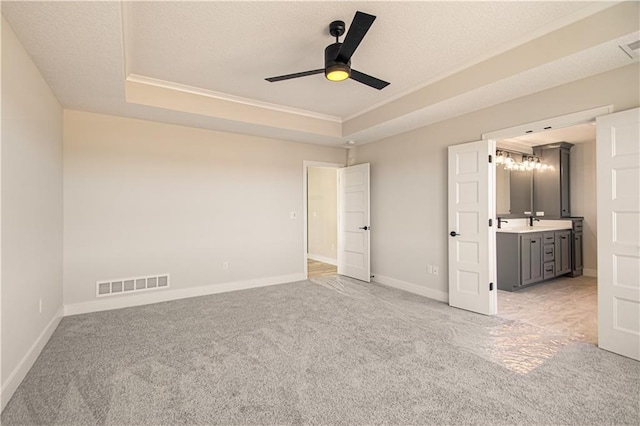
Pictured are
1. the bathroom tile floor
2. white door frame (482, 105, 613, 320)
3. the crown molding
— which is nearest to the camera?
white door frame (482, 105, 613, 320)

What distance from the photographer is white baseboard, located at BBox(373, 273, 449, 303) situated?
13.9 ft

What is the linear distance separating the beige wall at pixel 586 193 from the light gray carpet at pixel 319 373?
389cm

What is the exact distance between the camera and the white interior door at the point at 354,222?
537 centimetres

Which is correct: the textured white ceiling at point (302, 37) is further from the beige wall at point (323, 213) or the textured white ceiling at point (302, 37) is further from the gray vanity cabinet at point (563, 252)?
the gray vanity cabinet at point (563, 252)

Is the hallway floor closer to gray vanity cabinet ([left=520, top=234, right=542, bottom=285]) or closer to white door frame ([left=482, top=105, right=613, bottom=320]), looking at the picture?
gray vanity cabinet ([left=520, top=234, right=542, bottom=285])

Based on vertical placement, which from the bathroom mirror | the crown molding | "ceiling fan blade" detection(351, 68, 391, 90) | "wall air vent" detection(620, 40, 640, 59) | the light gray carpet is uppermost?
the crown molding

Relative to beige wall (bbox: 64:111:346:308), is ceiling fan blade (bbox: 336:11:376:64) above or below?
above

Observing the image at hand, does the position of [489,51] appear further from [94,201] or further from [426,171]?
[94,201]

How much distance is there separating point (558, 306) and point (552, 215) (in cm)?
288

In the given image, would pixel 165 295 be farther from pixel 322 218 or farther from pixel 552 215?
pixel 552 215

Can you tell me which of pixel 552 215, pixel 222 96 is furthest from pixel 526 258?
pixel 222 96

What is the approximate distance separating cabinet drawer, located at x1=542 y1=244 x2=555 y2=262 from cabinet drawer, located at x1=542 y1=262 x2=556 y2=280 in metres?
0.08

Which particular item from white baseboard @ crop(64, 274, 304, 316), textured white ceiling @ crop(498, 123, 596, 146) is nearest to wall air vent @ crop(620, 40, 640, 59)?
textured white ceiling @ crop(498, 123, 596, 146)

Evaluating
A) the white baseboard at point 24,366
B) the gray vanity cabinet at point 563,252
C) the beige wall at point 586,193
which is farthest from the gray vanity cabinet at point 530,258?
the white baseboard at point 24,366
